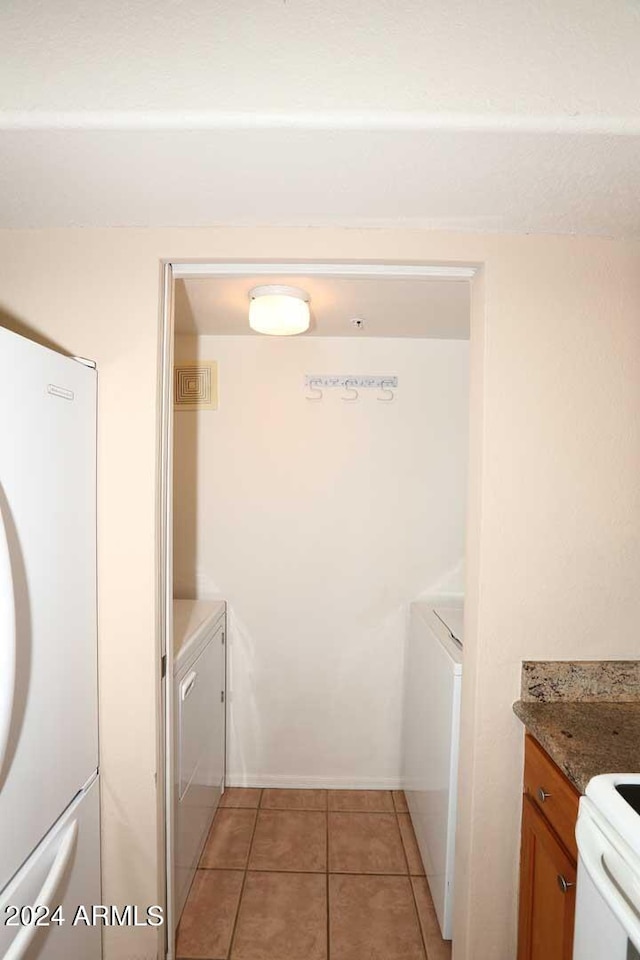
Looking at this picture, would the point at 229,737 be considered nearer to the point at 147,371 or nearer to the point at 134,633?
the point at 134,633

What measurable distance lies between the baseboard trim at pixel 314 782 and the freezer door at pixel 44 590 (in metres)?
1.37

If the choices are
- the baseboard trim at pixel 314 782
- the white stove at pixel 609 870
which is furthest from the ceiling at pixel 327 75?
the baseboard trim at pixel 314 782

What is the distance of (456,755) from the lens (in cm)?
156

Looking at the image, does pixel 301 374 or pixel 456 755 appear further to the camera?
pixel 301 374

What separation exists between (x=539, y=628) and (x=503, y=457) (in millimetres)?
484

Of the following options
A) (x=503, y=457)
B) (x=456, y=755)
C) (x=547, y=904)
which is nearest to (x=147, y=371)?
(x=503, y=457)

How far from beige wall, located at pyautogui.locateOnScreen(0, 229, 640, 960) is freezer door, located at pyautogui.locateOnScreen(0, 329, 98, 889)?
0.29ft

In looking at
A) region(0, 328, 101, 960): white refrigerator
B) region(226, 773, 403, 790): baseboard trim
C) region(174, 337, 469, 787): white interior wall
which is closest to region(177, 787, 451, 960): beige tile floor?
region(226, 773, 403, 790): baseboard trim

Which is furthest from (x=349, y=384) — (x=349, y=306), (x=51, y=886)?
(x=51, y=886)

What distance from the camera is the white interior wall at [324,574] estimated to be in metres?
2.44

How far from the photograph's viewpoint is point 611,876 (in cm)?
87

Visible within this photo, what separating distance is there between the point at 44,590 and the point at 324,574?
5.00 ft

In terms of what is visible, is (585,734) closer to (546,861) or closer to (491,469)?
(546,861)

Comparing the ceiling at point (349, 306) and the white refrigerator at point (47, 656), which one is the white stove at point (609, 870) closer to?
the white refrigerator at point (47, 656)
